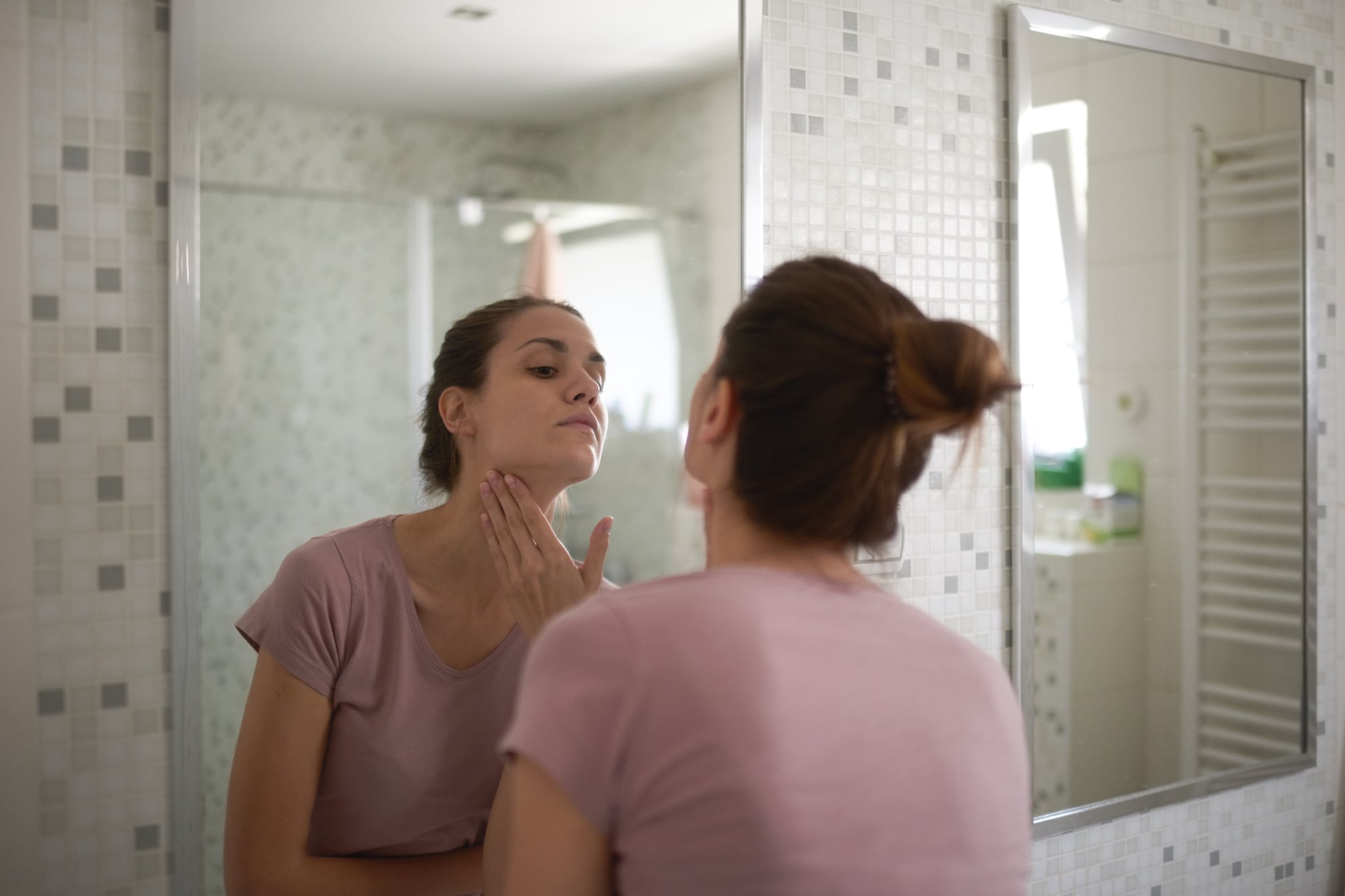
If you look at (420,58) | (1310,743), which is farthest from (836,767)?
(1310,743)

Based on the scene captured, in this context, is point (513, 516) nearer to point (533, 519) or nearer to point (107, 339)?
point (533, 519)

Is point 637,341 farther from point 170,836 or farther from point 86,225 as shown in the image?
point 170,836

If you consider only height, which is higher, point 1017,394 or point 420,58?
point 420,58

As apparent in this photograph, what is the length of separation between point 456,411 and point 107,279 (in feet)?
1.21

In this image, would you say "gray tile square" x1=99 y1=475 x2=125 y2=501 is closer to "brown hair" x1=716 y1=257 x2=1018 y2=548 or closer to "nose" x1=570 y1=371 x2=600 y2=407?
"nose" x1=570 y1=371 x2=600 y2=407

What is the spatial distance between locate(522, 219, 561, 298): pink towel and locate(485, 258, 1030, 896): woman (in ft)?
2.01

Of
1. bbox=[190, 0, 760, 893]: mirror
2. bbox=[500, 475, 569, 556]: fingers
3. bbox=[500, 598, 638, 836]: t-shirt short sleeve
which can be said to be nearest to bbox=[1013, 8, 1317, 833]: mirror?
bbox=[190, 0, 760, 893]: mirror

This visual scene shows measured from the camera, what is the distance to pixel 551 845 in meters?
0.70

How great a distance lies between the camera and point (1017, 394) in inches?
64.6

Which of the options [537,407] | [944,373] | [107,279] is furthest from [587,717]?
[107,279]

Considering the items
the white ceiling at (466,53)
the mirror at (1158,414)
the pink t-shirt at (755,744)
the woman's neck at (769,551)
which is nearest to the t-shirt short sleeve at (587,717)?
the pink t-shirt at (755,744)

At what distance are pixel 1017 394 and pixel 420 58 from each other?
0.92 m

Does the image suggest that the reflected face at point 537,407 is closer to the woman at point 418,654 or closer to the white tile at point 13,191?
the woman at point 418,654

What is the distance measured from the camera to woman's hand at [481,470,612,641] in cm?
118
